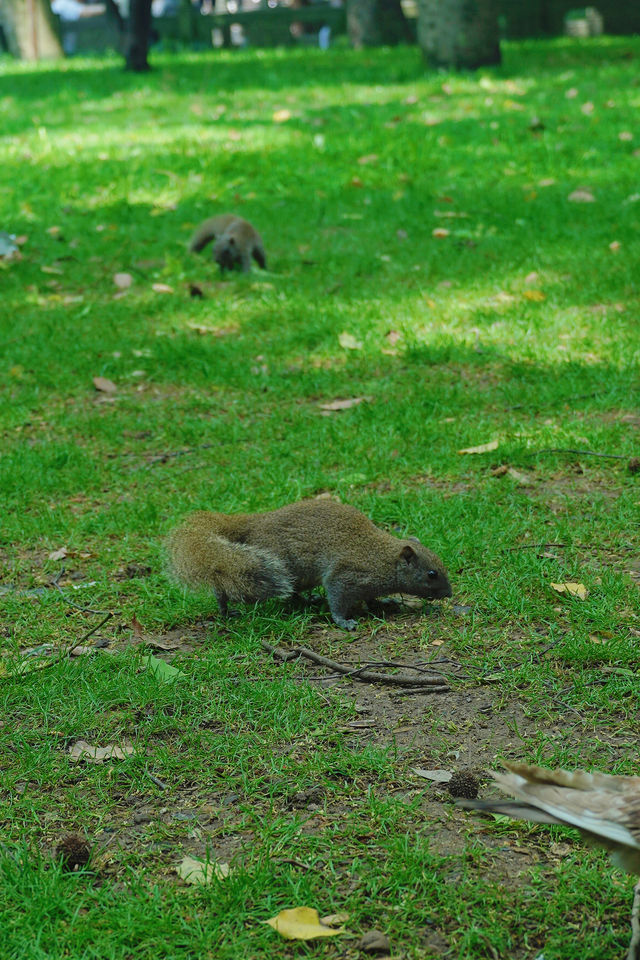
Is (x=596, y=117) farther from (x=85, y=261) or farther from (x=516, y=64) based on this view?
(x=85, y=261)

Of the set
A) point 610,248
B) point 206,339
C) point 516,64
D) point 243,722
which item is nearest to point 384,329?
point 206,339

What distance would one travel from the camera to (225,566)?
3.74 meters

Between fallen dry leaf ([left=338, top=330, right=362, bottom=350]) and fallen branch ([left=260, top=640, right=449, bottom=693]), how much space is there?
3.34 m

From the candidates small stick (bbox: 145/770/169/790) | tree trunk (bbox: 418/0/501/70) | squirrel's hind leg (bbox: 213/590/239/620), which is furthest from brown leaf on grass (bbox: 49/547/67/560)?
tree trunk (bbox: 418/0/501/70)

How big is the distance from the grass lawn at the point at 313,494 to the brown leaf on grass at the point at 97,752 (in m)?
0.02

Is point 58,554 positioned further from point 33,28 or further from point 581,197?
point 33,28

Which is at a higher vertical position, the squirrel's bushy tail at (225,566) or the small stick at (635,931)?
the squirrel's bushy tail at (225,566)

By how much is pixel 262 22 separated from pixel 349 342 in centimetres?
2098

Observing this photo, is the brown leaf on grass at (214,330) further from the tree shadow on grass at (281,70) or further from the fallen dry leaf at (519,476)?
the tree shadow on grass at (281,70)

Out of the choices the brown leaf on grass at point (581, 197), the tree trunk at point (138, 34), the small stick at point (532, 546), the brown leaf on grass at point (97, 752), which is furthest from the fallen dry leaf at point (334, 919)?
the tree trunk at point (138, 34)

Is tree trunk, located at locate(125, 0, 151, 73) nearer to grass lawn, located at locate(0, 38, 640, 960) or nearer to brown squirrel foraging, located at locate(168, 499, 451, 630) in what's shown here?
grass lawn, located at locate(0, 38, 640, 960)

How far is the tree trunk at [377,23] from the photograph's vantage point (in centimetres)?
2112

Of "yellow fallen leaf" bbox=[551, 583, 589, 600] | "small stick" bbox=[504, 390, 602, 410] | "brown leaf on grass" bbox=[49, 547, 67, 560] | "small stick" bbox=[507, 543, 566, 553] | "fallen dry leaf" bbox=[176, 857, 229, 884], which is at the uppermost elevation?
"small stick" bbox=[504, 390, 602, 410]

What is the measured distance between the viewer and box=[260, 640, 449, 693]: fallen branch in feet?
11.1
